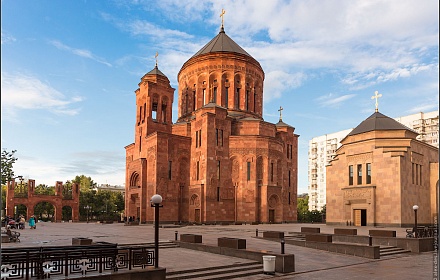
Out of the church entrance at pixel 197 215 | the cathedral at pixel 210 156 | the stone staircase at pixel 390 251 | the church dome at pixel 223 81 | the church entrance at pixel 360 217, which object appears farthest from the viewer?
the church dome at pixel 223 81

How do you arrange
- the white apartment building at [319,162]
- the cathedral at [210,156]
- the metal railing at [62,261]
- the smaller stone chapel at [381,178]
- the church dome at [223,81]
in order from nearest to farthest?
the metal railing at [62,261], the smaller stone chapel at [381,178], the cathedral at [210,156], the church dome at [223,81], the white apartment building at [319,162]

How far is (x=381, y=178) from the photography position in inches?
1439

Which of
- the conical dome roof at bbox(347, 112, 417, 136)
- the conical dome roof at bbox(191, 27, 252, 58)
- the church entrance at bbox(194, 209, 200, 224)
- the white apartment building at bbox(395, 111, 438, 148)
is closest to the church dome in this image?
the conical dome roof at bbox(191, 27, 252, 58)

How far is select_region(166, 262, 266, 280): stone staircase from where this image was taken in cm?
1311

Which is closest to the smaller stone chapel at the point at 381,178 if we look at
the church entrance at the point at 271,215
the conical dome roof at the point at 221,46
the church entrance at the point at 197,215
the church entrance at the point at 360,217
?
the church entrance at the point at 360,217

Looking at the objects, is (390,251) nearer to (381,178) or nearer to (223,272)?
(223,272)

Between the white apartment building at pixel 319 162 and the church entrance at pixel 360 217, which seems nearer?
the church entrance at pixel 360 217

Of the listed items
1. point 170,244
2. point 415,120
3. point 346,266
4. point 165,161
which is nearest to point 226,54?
point 165,161

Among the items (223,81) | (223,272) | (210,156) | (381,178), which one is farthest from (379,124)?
(223,272)

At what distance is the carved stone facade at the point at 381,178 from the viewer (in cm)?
3581

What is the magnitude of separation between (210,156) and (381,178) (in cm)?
1799

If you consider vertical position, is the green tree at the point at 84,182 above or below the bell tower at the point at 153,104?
below

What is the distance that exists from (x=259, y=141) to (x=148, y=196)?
14322mm

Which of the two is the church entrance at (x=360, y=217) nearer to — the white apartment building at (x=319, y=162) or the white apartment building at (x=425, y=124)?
the white apartment building at (x=425, y=124)
